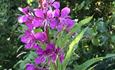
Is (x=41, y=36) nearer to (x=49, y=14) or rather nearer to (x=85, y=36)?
(x=49, y=14)

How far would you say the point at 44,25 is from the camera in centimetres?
214

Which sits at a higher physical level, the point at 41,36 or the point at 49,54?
the point at 41,36

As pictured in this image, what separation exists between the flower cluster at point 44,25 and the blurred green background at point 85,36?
0.95 metres

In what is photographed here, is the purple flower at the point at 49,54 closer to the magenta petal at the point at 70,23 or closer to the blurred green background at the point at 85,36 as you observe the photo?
the magenta petal at the point at 70,23

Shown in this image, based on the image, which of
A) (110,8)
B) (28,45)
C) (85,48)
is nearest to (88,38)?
(85,48)

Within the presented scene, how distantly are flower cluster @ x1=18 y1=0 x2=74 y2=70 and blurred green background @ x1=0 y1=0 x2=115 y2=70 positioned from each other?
951mm

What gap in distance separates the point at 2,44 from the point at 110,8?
1.09 meters

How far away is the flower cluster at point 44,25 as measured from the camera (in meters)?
2.12

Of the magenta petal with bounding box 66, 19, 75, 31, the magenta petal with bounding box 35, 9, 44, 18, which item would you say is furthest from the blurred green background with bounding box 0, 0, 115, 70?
the magenta petal with bounding box 35, 9, 44, 18

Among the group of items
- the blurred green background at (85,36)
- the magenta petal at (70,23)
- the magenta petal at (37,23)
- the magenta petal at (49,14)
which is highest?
the magenta petal at (49,14)

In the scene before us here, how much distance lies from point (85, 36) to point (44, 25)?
1.02m

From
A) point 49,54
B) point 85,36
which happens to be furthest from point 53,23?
point 85,36

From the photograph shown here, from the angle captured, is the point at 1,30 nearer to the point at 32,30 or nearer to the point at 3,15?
the point at 3,15

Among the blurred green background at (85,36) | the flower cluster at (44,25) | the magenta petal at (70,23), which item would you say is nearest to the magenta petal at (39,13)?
the flower cluster at (44,25)
